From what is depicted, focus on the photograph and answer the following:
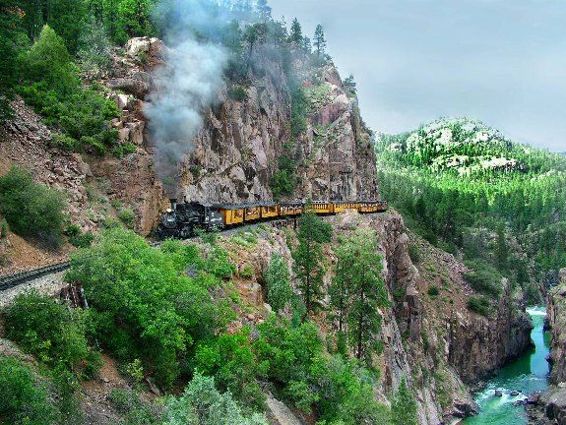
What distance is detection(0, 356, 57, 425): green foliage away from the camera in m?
13.7

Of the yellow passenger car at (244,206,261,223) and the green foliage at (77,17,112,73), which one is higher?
the green foliage at (77,17,112,73)

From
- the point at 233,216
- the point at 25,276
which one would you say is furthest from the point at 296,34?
the point at 25,276

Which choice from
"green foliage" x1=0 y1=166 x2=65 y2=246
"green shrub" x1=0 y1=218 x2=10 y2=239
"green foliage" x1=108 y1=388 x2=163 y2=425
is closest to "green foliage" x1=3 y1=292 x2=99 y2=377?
"green foliage" x1=108 y1=388 x2=163 y2=425

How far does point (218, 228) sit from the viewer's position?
40031 millimetres

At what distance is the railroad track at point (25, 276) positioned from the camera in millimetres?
20984

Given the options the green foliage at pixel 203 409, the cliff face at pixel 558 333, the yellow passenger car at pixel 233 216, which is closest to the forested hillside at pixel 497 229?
the cliff face at pixel 558 333

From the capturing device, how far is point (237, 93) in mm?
61312

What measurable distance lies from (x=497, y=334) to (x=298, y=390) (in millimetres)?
63660

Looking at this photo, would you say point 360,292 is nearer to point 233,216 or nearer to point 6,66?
point 233,216

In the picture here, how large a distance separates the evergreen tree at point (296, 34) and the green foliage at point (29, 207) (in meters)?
60.9

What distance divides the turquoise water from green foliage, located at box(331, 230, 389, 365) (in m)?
25.6

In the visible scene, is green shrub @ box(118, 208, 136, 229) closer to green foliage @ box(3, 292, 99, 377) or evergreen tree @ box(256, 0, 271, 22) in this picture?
green foliage @ box(3, 292, 99, 377)

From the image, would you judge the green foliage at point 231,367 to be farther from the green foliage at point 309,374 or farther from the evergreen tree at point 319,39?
the evergreen tree at point 319,39

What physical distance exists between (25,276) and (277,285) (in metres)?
13.6
